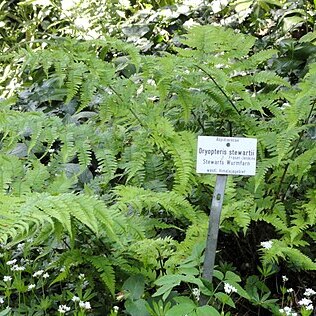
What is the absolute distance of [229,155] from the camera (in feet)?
6.23

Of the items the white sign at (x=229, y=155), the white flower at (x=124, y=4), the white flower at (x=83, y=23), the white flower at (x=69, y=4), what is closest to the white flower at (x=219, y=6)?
the white flower at (x=124, y=4)

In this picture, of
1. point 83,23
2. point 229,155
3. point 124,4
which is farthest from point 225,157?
point 124,4

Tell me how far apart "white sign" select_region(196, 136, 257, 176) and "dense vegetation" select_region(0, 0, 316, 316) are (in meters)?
0.17

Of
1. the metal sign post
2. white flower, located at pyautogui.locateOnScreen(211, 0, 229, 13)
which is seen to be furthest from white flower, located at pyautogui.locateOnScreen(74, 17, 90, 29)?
the metal sign post

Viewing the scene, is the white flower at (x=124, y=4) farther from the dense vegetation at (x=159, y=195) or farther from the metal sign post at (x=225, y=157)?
the metal sign post at (x=225, y=157)

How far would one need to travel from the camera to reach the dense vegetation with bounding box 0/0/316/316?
1909 mm

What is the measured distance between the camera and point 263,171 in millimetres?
2145

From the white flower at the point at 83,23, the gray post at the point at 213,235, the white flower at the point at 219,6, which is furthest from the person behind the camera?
the white flower at the point at 83,23

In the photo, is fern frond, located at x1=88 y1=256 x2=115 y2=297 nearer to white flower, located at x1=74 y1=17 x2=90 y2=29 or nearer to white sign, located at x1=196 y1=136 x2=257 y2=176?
white sign, located at x1=196 y1=136 x2=257 y2=176

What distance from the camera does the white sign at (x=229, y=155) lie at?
1.90 meters

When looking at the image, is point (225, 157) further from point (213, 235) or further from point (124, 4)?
point (124, 4)

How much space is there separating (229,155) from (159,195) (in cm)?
30

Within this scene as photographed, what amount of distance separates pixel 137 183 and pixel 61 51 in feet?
2.12

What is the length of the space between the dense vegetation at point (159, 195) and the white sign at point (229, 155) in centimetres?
17
